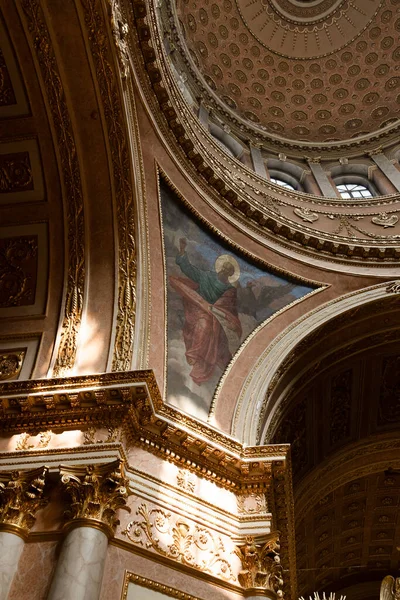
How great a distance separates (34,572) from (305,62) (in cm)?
1916

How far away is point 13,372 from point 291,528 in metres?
4.67

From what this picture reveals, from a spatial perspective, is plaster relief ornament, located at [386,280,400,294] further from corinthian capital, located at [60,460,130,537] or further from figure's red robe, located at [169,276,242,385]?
corinthian capital, located at [60,460,130,537]

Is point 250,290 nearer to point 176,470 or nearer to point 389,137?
point 176,470

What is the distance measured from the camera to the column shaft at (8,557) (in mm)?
5480

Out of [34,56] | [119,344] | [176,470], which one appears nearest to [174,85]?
[34,56]

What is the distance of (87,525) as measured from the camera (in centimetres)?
576

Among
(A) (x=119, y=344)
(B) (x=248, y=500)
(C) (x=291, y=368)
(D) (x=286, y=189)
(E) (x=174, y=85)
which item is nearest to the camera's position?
(B) (x=248, y=500)

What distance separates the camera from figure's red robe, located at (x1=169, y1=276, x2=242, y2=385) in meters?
9.01

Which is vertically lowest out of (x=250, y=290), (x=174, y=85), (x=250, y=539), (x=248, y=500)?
(x=250, y=539)

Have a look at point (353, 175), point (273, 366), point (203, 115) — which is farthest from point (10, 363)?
point (353, 175)

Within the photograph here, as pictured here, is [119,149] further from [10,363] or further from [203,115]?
[203,115]

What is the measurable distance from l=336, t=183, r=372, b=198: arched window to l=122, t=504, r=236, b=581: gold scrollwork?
1165 cm

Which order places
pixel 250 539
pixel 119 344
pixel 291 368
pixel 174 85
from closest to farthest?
1. pixel 250 539
2. pixel 119 344
3. pixel 291 368
4. pixel 174 85

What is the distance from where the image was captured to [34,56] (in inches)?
324
